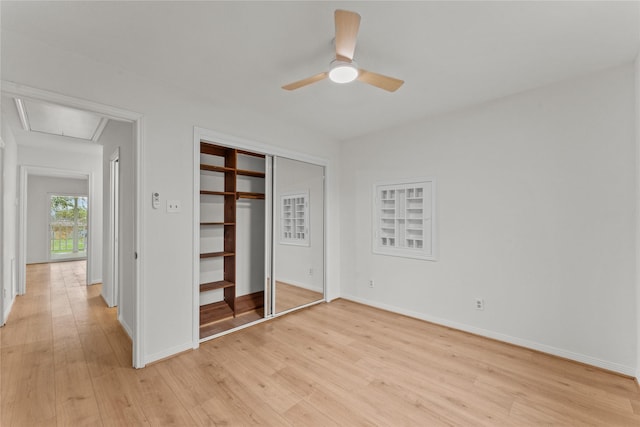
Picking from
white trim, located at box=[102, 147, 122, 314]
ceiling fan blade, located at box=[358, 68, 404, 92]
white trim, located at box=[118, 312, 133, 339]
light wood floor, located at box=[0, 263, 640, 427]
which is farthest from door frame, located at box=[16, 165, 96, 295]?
Answer: ceiling fan blade, located at box=[358, 68, 404, 92]

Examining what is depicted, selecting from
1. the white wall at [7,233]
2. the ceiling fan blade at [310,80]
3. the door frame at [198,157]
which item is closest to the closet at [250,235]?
the door frame at [198,157]

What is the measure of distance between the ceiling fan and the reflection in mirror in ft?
5.67

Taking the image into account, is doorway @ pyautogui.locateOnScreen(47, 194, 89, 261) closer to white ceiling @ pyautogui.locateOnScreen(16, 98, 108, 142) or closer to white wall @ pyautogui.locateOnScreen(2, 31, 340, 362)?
white ceiling @ pyautogui.locateOnScreen(16, 98, 108, 142)

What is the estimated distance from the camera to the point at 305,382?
7.19 feet

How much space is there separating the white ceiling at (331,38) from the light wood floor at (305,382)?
8.23ft

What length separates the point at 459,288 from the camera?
3.20 meters

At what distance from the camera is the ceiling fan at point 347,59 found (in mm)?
1500

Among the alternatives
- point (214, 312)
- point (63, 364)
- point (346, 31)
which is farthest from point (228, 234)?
point (346, 31)

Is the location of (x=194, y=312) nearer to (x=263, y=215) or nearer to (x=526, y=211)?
(x=263, y=215)

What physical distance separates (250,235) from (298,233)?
0.64 metres

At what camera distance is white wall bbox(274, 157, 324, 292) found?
11.8 feet

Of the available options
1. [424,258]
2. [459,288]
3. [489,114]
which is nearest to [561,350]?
[459,288]

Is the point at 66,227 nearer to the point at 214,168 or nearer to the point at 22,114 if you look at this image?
the point at 22,114

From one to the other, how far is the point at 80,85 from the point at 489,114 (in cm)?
372
